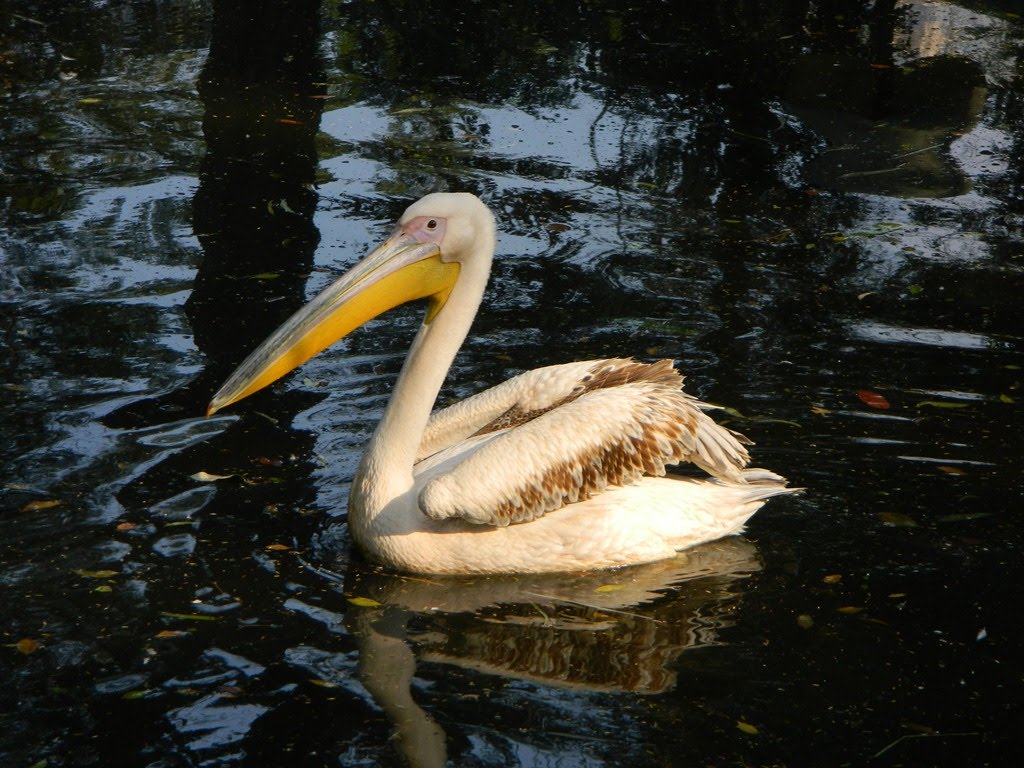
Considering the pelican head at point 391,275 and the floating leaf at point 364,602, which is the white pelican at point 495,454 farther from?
the floating leaf at point 364,602

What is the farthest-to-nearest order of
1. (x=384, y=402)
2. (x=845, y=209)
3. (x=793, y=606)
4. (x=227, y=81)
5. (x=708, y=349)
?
(x=227, y=81) → (x=845, y=209) → (x=708, y=349) → (x=384, y=402) → (x=793, y=606)

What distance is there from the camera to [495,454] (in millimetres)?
4203

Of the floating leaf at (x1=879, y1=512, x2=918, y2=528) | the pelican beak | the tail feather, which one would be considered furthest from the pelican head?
the floating leaf at (x1=879, y1=512, x2=918, y2=528)

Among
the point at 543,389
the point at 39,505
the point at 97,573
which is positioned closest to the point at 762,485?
the point at 543,389

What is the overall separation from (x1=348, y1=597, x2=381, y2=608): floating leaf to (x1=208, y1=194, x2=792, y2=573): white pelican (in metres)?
0.19

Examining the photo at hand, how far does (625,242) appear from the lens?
6.91 m

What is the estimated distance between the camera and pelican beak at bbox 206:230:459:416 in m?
4.26

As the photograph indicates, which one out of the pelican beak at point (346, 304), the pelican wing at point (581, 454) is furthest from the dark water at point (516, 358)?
the pelican beak at point (346, 304)

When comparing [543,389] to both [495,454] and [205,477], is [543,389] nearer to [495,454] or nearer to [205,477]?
[495,454]

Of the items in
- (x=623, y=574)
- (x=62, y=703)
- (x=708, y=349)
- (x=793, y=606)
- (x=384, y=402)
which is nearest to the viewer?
(x=62, y=703)

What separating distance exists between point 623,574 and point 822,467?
0.95 metres

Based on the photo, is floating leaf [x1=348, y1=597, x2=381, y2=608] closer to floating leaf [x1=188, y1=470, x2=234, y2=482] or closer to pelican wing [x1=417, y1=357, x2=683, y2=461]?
pelican wing [x1=417, y1=357, x2=683, y2=461]

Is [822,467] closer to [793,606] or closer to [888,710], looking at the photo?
[793,606]

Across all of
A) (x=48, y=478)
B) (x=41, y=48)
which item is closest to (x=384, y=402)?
(x=48, y=478)
